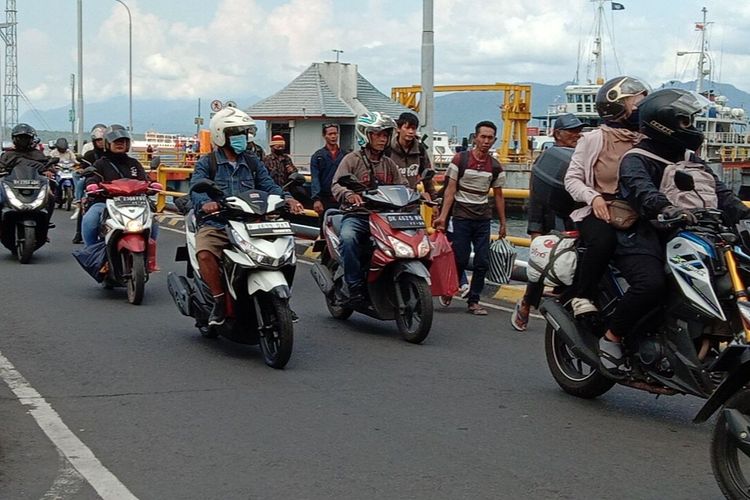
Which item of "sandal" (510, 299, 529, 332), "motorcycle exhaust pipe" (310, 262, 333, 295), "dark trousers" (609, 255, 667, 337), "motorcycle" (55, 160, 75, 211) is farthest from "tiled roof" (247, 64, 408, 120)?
"dark trousers" (609, 255, 667, 337)

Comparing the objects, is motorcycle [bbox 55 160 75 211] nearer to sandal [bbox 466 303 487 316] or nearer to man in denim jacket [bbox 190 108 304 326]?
sandal [bbox 466 303 487 316]

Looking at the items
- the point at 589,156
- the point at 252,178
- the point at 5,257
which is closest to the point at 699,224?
the point at 589,156

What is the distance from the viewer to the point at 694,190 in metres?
5.95

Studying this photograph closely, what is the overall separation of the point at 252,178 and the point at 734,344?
4.52 m

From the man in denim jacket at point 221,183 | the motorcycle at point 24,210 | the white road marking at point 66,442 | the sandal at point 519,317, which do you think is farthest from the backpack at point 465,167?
the motorcycle at point 24,210

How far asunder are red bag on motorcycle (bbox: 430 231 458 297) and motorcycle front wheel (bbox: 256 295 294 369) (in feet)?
7.10

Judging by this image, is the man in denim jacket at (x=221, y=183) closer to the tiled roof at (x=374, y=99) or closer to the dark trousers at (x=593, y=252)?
the dark trousers at (x=593, y=252)

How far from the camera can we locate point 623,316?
5.99m

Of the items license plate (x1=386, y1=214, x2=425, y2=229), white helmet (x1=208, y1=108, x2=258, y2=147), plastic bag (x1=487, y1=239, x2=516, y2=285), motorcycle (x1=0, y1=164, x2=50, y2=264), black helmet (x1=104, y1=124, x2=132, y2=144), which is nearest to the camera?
white helmet (x1=208, y1=108, x2=258, y2=147)

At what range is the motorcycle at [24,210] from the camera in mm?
13367

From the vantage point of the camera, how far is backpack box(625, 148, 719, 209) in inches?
234

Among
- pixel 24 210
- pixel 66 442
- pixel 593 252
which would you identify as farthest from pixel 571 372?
pixel 24 210

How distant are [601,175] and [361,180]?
3.26 metres

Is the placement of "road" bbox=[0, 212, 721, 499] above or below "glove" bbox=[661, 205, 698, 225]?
below
